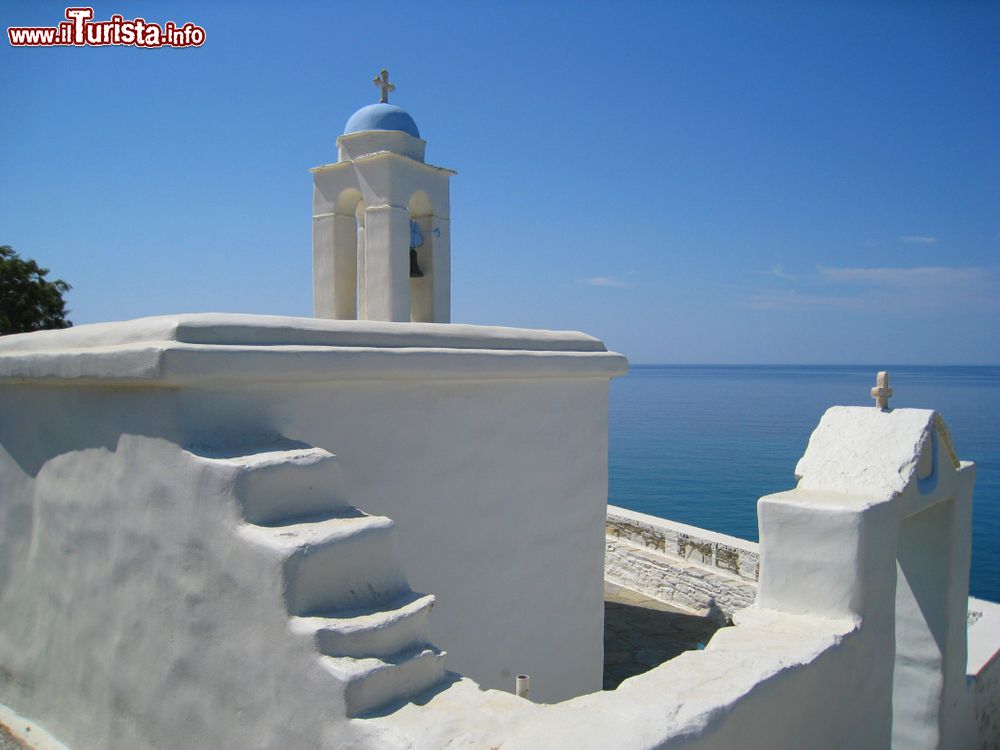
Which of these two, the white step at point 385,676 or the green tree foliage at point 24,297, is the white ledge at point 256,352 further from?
the green tree foliage at point 24,297

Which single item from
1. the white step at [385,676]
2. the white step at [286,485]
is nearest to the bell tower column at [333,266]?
the white step at [286,485]

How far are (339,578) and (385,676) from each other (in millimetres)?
396

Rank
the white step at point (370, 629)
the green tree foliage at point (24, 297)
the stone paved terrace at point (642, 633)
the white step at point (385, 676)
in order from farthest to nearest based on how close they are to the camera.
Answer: the green tree foliage at point (24, 297)
the stone paved terrace at point (642, 633)
the white step at point (370, 629)
the white step at point (385, 676)

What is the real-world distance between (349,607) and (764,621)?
6.35 feet

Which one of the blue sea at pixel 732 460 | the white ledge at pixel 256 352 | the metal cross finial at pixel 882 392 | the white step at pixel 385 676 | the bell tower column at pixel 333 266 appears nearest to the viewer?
the white step at pixel 385 676

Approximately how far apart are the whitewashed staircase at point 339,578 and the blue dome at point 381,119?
168 inches

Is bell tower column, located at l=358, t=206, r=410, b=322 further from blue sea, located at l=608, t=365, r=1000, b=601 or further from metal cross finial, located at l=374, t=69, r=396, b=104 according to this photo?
blue sea, located at l=608, t=365, r=1000, b=601

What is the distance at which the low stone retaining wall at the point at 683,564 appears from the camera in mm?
7966

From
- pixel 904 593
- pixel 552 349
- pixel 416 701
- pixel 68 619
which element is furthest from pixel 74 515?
pixel 904 593

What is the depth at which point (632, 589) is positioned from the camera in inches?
351

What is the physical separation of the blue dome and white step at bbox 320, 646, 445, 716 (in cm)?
503

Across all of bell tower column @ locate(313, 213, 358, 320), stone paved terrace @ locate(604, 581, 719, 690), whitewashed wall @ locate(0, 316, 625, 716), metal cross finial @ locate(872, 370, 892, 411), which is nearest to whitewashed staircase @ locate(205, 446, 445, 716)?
whitewashed wall @ locate(0, 316, 625, 716)

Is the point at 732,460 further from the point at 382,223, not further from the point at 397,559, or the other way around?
the point at 397,559

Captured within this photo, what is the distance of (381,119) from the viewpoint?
6.32 m
